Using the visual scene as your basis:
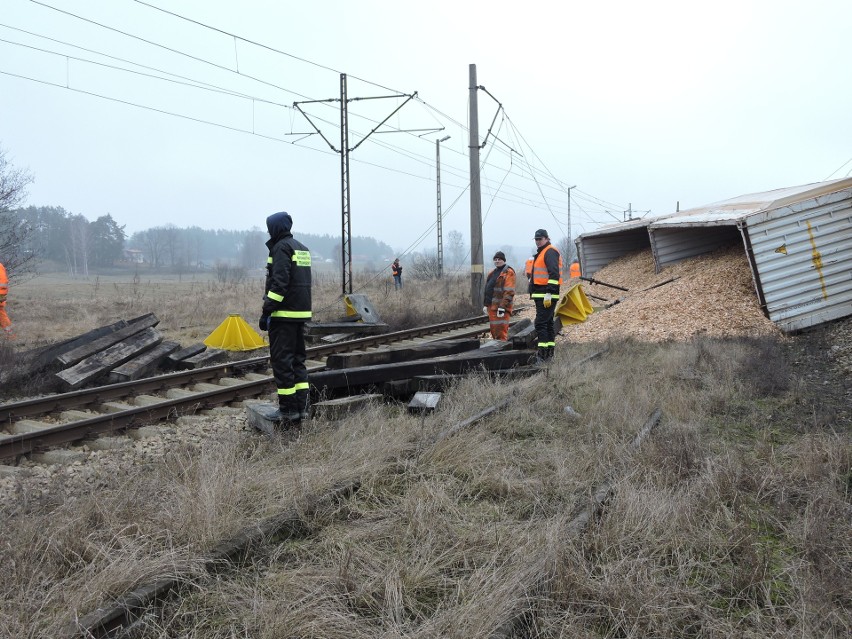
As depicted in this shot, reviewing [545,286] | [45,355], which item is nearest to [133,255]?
[45,355]

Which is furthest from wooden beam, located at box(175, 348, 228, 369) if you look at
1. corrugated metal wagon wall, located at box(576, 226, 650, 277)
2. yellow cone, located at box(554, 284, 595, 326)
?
corrugated metal wagon wall, located at box(576, 226, 650, 277)

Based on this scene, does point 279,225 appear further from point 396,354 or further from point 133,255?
point 133,255

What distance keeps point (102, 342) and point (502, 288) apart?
22.3 ft

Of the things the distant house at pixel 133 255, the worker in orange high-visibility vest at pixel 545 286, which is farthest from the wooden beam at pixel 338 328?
the distant house at pixel 133 255

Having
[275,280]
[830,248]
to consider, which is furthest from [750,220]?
[275,280]

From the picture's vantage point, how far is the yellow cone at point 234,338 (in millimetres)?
11383

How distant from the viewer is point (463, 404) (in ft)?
21.0

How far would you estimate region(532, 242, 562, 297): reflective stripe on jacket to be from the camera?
9.05 m

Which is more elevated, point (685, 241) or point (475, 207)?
point (475, 207)

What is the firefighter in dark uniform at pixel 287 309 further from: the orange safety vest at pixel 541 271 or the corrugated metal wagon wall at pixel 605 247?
the corrugated metal wagon wall at pixel 605 247

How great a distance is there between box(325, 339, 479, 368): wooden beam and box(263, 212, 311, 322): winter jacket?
1.45 meters

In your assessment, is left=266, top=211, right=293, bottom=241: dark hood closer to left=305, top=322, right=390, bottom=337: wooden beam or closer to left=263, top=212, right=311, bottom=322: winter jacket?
left=263, top=212, right=311, bottom=322: winter jacket

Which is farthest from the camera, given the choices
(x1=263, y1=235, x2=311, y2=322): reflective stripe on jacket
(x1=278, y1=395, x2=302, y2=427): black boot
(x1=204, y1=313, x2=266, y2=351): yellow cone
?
(x1=204, y1=313, x2=266, y2=351): yellow cone

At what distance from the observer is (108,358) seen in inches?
350
